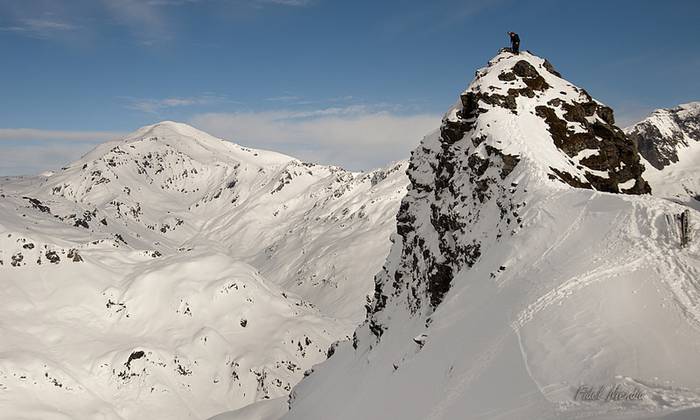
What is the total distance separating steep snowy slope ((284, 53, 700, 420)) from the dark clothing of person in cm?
112

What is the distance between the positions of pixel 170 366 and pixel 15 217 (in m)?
55.6

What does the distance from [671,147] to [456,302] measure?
57.9 m

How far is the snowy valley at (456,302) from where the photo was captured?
17.1 metres

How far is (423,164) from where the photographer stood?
51094 mm

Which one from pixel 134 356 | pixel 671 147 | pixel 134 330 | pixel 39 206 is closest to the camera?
pixel 671 147

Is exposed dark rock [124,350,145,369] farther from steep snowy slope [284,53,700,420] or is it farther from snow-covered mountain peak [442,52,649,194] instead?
snow-covered mountain peak [442,52,649,194]

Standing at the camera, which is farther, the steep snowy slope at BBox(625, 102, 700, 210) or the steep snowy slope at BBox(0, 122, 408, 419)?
the steep snowy slope at BBox(0, 122, 408, 419)

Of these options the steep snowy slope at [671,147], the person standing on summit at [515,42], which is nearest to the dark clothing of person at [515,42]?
the person standing on summit at [515,42]

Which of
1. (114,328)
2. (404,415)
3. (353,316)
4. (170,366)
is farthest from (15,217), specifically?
(404,415)

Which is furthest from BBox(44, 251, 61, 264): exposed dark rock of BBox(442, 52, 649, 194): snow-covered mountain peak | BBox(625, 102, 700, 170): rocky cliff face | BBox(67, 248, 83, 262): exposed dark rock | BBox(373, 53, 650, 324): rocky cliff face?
BBox(625, 102, 700, 170): rocky cliff face

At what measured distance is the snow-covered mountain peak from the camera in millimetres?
34844

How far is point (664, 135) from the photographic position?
234 ft

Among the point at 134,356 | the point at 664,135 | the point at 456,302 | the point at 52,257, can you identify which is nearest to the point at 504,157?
the point at 456,302

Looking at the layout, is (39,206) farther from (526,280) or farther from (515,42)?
(526,280)
